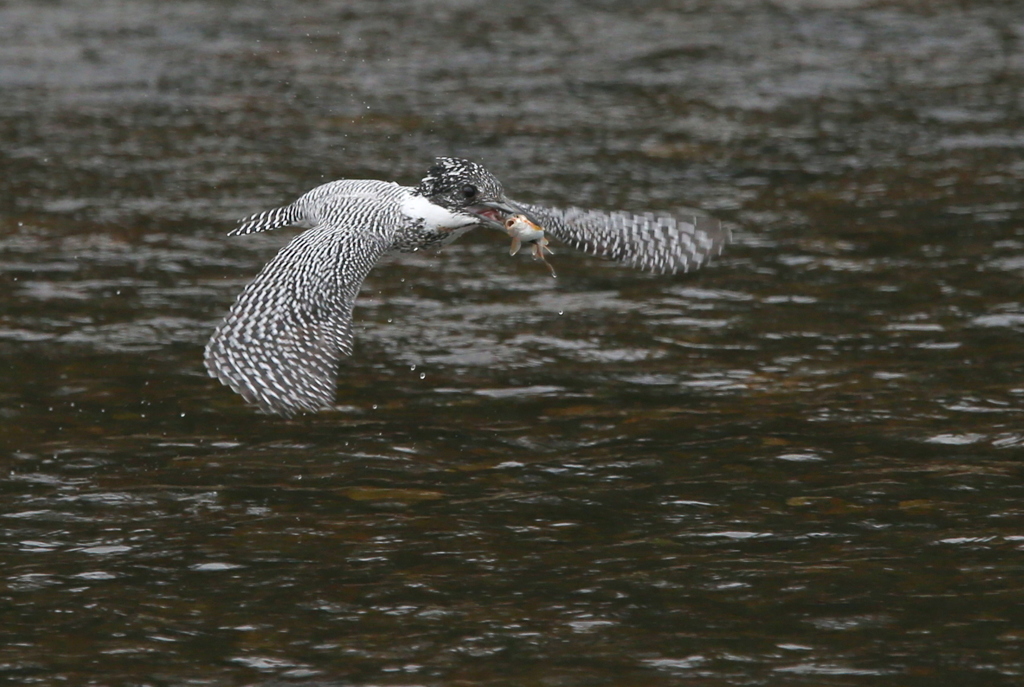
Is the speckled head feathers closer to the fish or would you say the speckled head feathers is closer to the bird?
the bird

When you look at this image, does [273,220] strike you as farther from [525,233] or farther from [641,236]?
[641,236]

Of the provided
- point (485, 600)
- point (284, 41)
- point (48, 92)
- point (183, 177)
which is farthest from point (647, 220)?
point (284, 41)

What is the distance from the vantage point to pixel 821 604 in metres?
6.48

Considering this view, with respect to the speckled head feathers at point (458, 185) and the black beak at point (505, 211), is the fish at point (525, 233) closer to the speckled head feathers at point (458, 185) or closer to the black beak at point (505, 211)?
the black beak at point (505, 211)

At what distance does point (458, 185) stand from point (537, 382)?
71.3 inches

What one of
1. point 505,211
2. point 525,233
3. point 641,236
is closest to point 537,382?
point 641,236

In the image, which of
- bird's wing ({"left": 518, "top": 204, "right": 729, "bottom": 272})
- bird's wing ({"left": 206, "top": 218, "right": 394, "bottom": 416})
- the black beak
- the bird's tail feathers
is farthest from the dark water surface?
the black beak

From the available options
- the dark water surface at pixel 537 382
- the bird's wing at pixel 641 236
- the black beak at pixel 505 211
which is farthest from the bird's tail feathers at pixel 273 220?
the bird's wing at pixel 641 236

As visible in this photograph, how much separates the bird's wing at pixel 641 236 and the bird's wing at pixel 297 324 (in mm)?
885

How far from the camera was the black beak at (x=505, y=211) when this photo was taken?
26.1 feet

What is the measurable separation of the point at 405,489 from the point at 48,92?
31.8ft

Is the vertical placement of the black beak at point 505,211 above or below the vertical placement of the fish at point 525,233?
above

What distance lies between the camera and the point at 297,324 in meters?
7.46

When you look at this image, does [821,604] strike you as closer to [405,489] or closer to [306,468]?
[405,489]
